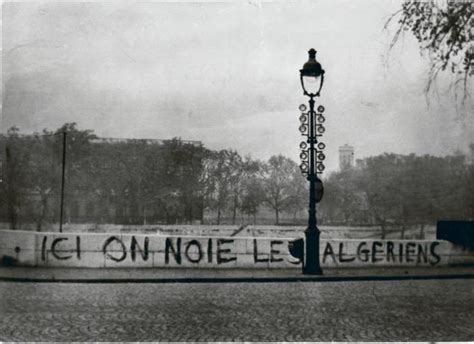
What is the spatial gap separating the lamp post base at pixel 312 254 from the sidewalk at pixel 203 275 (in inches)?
10.0

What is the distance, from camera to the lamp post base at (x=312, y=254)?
44.6ft

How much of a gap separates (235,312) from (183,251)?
5863 millimetres

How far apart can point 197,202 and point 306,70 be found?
3814 centimetres

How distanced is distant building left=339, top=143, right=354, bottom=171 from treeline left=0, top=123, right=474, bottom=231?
1.72m

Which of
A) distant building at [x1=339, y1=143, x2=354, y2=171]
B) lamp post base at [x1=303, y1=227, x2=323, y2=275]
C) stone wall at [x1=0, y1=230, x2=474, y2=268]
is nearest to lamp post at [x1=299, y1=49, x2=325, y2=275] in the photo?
lamp post base at [x1=303, y1=227, x2=323, y2=275]

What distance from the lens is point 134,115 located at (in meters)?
43.2

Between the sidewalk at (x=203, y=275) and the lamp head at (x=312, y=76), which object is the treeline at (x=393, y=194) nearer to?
the sidewalk at (x=203, y=275)

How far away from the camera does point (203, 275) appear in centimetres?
1274

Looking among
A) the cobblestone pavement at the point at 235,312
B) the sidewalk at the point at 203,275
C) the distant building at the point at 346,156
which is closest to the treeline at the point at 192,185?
the distant building at the point at 346,156

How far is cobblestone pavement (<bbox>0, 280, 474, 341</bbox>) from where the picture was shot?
7156 millimetres

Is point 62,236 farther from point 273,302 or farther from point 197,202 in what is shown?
point 197,202

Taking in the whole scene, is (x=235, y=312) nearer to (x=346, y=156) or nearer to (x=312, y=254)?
(x=312, y=254)

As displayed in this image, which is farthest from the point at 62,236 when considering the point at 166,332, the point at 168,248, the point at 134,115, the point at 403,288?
the point at 134,115

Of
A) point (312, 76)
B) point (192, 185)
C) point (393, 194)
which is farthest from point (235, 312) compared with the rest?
point (393, 194)
